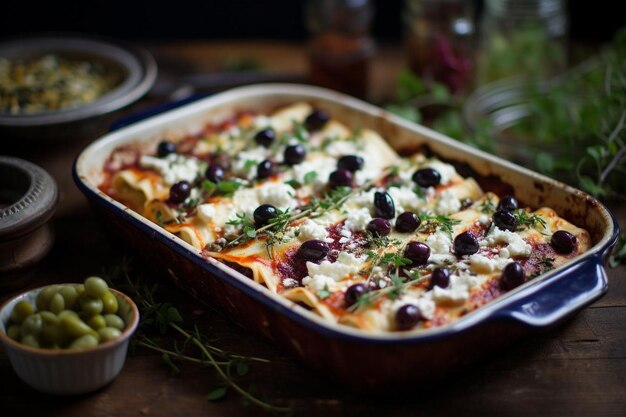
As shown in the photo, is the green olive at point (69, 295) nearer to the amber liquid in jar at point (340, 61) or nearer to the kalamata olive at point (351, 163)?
the kalamata olive at point (351, 163)

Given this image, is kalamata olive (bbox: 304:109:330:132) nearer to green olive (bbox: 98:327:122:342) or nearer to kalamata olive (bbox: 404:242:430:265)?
kalamata olive (bbox: 404:242:430:265)

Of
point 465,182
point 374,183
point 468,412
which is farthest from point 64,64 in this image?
point 468,412

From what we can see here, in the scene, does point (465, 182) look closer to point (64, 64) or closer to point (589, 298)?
point (589, 298)

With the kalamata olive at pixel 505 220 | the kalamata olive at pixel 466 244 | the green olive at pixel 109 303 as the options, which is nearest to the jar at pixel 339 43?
the kalamata olive at pixel 505 220

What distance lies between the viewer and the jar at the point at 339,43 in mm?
3391

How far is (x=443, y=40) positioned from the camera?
3408mm

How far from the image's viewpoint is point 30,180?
2391 mm

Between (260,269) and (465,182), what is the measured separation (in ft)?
2.51

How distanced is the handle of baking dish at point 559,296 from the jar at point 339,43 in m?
Result: 1.74

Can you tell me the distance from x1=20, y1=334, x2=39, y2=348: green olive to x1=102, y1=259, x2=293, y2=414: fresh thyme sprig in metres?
0.30

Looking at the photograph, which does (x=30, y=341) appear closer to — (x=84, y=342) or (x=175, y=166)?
(x=84, y=342)

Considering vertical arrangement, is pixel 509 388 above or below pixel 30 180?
below

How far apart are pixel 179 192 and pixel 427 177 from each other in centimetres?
75

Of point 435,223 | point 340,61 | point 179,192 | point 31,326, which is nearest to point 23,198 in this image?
point 179,192
